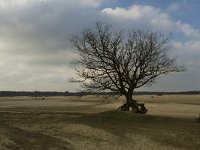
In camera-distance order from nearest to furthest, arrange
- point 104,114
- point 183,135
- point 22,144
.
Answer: point 22,144 → point 183,135 → point 104,114

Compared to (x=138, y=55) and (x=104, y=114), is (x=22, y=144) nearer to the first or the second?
(x=104, y=114)

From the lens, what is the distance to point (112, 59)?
35.5m

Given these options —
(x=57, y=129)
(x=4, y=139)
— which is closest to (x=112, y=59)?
(x=57, y=129)

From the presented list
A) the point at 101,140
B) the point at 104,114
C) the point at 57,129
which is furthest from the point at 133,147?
the point at 104,114

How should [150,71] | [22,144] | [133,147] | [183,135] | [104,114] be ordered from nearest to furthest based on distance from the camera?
[22,144] → [133,147] → [183,135] → [104,114] → [150,71]

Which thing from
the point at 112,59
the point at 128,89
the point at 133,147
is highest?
the point at 112,59

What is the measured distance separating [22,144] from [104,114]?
14540 mm

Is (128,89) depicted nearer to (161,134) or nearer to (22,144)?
(161,134)

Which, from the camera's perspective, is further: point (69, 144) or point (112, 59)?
point (112, 59)

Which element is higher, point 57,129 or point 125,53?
point 125,53

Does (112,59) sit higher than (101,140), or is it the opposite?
(112,59)

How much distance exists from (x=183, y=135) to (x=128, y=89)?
1189cm

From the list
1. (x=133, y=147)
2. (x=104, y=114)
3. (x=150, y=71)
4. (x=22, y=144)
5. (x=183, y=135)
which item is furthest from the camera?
(x=150, y=71)

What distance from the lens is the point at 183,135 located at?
24.7 metres
